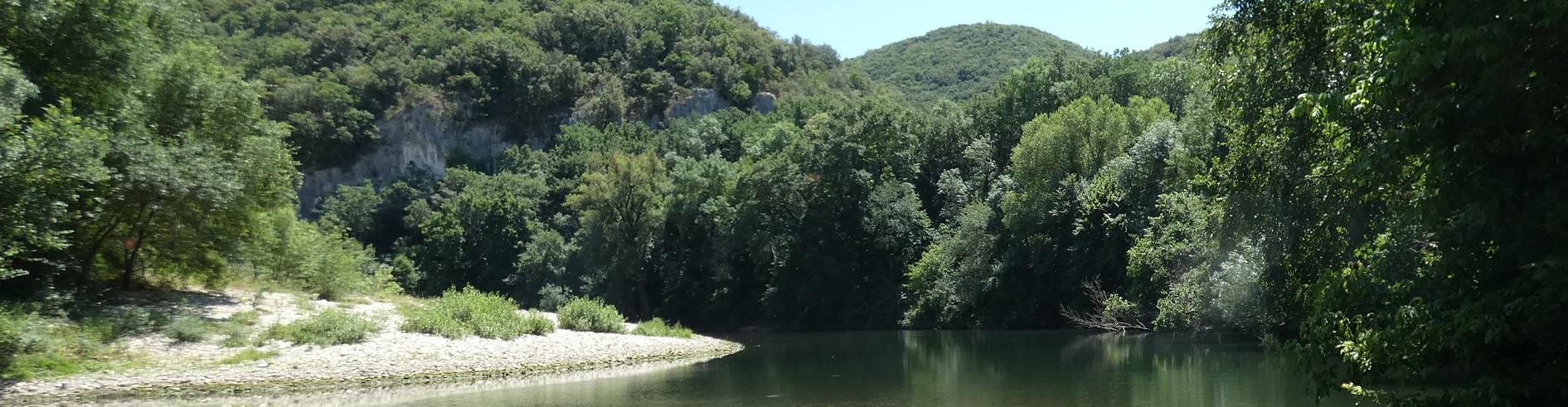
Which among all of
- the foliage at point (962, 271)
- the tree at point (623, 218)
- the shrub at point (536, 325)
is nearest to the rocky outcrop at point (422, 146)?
the tree at point (623, 218)

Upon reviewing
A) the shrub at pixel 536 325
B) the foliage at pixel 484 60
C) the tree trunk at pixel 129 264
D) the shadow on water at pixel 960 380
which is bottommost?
the shadow on water at pixel 960 380

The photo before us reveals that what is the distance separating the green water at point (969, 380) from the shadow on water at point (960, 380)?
0.12 ft

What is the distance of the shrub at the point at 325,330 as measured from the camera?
25.0 meters

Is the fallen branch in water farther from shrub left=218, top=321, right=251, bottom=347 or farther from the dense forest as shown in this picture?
shrub left=218, top=321, right=251, bottom=347

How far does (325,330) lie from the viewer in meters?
25.7

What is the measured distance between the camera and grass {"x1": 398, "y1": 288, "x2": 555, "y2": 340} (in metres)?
29.4

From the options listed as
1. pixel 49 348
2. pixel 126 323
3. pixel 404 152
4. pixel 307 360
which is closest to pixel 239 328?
pixel 126 323

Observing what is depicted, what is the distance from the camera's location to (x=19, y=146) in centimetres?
1852

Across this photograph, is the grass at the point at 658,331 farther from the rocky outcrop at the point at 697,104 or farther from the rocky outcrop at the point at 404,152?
the rocky outcrop at the point at 404,152

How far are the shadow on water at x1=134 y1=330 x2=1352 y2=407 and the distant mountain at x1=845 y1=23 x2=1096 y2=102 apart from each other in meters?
80.3

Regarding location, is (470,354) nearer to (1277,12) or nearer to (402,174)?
(1277,12)

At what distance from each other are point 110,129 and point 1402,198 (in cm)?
2393

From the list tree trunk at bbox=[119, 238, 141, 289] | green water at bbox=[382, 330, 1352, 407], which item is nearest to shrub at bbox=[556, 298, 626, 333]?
green water at bbox=[382, 330, 1352, 407]

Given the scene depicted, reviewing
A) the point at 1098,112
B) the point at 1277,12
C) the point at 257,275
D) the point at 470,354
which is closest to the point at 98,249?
the point at 257,275
